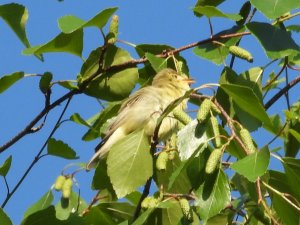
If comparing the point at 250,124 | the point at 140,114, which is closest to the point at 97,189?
the point at 250,124

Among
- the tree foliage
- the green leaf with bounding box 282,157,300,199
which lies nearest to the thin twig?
the tree foliage

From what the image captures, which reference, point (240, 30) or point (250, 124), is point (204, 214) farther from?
point (240, 30)

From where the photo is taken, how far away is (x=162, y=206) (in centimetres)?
370

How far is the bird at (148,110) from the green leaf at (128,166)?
0.46 metres

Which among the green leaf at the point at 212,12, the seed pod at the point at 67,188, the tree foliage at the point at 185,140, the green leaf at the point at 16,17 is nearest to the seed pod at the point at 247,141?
the tree foliage at the point at 185,140

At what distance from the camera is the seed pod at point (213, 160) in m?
3.54

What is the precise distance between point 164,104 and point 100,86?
3.83 ft

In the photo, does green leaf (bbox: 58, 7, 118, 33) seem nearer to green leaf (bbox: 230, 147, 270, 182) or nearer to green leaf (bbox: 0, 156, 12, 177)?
green leaf (bbox: 0, 156, 12, 177)

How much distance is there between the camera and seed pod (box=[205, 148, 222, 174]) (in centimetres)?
354

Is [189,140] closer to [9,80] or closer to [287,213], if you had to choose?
[287,213]

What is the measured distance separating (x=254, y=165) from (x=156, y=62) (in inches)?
51.5

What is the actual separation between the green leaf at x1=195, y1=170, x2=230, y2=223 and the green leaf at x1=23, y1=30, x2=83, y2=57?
1290 mm

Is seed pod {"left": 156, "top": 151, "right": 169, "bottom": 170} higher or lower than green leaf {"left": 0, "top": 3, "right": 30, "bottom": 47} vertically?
lower

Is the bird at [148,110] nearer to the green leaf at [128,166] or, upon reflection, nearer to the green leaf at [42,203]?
the green leaf at [42,203]
